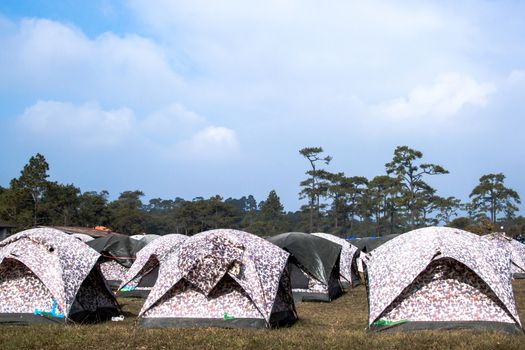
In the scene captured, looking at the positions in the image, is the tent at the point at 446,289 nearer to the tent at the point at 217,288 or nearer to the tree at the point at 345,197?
the tent at the point at 217,288

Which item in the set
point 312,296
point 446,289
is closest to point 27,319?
point 446,289

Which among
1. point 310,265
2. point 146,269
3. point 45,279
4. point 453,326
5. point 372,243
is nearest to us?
point 453,326

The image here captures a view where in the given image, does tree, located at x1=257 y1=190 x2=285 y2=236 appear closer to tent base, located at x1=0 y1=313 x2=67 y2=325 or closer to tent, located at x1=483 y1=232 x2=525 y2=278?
tent, located at x1=483 y1=232 x2=525 y2=278

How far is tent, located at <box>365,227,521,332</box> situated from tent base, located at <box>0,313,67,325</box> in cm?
684

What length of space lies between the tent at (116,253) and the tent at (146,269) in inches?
135

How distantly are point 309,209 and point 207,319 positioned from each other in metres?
52.9

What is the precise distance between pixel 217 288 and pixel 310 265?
24.8 feet

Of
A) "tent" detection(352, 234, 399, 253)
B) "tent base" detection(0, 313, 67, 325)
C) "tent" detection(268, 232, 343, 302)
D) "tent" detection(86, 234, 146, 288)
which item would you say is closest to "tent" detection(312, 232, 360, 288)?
"tent" detection(268, 232, 343, 302)

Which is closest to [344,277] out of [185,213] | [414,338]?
[414,338]

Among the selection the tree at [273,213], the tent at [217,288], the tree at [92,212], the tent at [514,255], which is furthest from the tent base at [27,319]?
the tree at [273,213]

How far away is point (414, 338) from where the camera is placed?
32.9 ft

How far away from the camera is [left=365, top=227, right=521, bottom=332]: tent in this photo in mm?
11219

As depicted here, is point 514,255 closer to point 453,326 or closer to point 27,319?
point 453,326

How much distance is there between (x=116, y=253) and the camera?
81.5 ft
